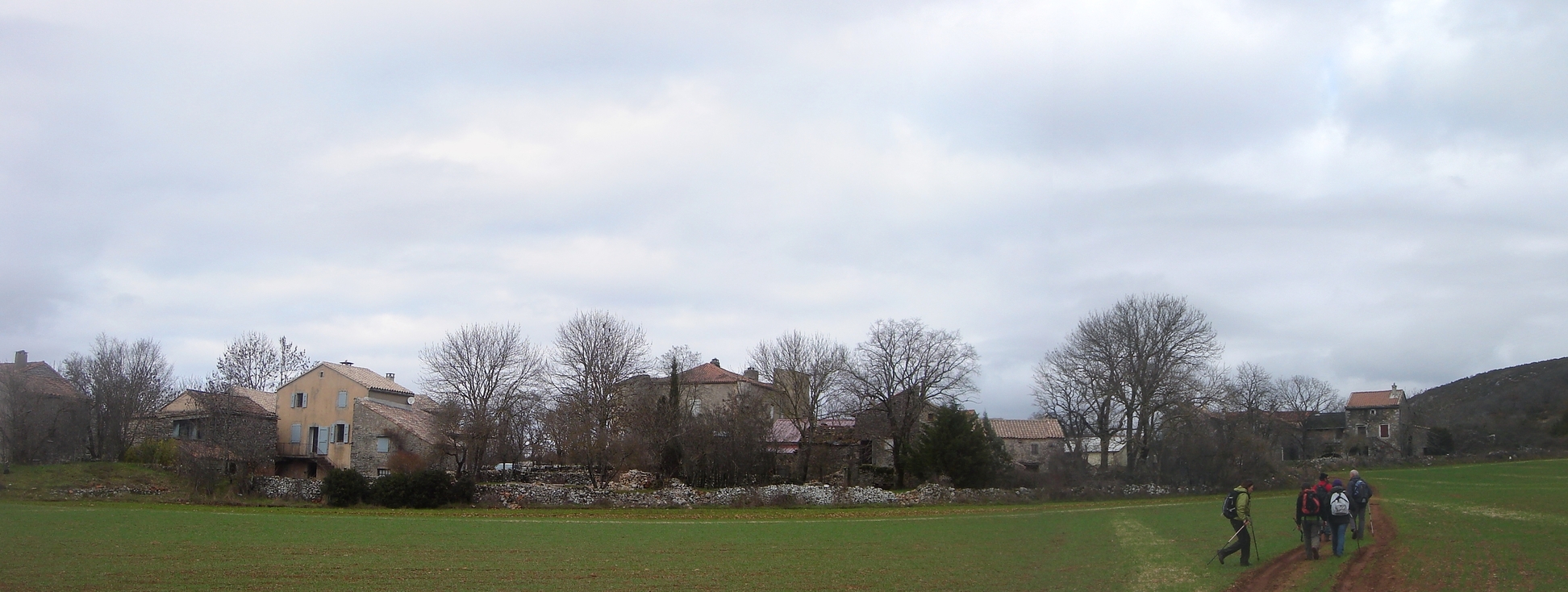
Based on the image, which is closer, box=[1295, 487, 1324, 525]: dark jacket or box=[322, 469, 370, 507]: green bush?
box=[1295, 487, 1324, 525]: dark jacket

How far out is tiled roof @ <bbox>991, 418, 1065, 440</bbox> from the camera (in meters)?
75.9

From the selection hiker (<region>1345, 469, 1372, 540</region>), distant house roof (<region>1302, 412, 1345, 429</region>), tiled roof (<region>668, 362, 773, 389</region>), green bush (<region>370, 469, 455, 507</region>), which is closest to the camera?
hiker (<region>1345, 469, 1372, 540</region>)

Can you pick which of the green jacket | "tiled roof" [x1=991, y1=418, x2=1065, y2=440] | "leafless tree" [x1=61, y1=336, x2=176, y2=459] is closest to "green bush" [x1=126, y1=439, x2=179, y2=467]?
"leafless tree" [x1=61, y1=336, x2=176, y2=459]

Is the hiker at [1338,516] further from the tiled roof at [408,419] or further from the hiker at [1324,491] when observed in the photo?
the tiled roof at [408,419]

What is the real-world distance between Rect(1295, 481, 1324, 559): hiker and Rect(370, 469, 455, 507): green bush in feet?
119

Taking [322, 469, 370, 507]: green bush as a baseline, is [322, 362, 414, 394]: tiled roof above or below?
above

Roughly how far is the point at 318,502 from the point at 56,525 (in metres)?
19.7

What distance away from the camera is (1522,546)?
1912 centimetres

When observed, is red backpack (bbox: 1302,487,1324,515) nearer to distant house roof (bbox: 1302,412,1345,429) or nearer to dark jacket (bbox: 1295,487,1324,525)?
dark jacket (bbox: 1295,487,1324,525)

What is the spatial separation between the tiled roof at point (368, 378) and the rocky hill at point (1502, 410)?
83.9 m

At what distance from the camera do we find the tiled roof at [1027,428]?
75.9 metres

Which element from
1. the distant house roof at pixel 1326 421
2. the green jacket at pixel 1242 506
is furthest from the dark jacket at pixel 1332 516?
the distant house roof at pixel 1326 421

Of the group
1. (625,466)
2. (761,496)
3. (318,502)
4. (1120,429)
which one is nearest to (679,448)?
(625,466)

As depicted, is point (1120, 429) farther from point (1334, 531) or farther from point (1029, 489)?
point (1334, 531)
